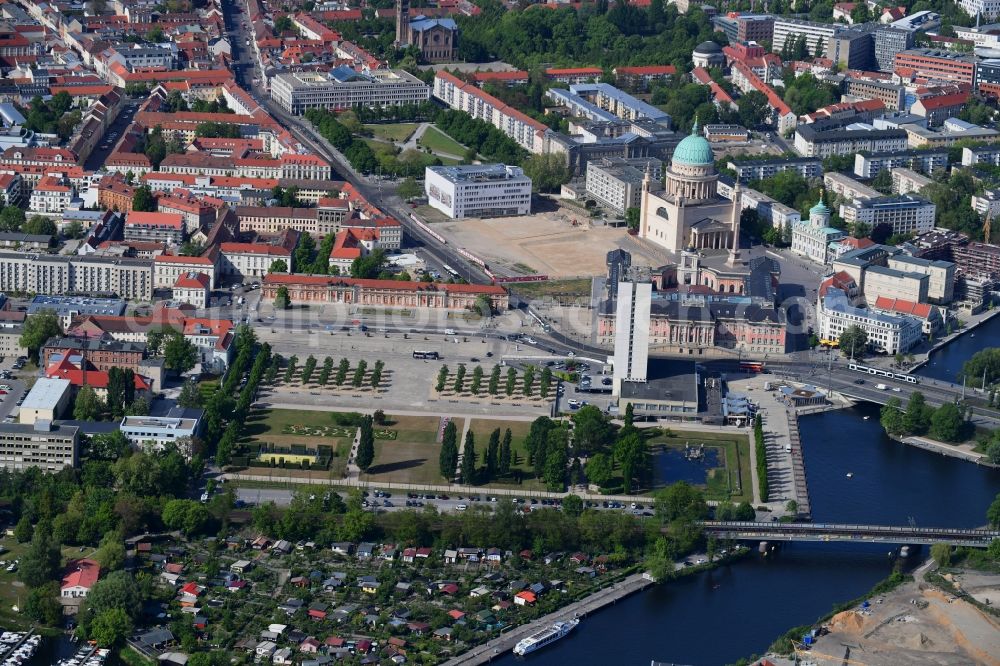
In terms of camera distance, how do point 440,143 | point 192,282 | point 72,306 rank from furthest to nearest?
point 440,143
point 192,282
point 72,306

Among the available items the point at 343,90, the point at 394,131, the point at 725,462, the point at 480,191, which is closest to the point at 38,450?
the point at 725,462

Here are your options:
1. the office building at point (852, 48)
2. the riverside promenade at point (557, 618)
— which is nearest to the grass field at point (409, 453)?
the riverside promenade at point (557, 618)

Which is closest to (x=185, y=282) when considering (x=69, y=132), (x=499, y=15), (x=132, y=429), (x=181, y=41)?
(x=132, y=429)

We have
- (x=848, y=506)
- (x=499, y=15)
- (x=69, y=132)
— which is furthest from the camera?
(x=499, y=15)

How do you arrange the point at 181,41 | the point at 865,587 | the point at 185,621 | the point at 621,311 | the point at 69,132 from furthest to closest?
1. the point at 181,41
2. the point at 69,132
3. the point at 621,311
4. the point at 865,587
5. the point at 185,621

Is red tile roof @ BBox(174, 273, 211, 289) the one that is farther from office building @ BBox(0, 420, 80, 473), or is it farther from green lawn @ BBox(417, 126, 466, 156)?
green lawn @ BBox(417, 126, 466, 156)

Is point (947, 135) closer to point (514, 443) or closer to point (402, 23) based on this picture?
point (402, 23)

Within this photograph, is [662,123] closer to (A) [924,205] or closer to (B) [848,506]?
(A) [924,205]
